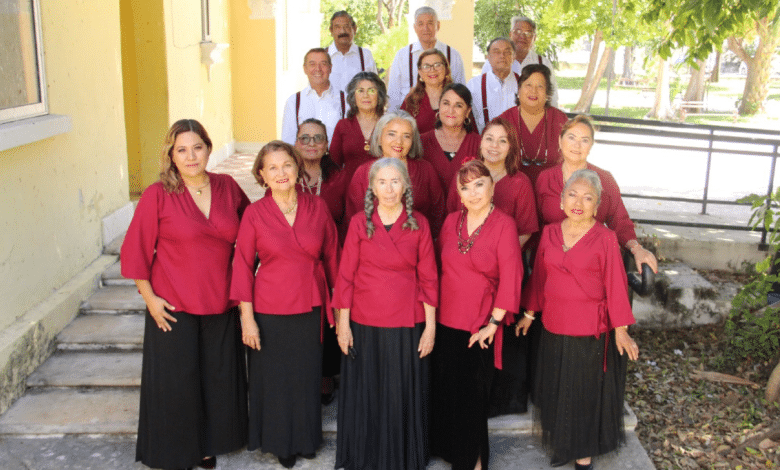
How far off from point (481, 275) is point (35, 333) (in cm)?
300

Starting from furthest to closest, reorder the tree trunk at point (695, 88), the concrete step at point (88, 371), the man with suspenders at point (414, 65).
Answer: the tree trunk at point (695, 88) < the man with suspenders at point (414, 65) < the concrete step at point (88, 371)

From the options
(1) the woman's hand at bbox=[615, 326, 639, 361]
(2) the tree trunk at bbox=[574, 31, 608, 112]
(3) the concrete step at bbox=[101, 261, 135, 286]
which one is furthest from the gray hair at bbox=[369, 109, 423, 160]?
(2) the tree trunk at bbox=[574, 31, 608, 112]

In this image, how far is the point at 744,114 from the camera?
24906 mm

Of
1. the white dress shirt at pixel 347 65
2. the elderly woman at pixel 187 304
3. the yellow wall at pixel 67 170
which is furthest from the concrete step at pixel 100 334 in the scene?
the white dress shirt at pixel 347 65

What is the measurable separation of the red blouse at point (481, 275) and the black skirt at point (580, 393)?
1.22ft

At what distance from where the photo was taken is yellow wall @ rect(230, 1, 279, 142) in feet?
36.7

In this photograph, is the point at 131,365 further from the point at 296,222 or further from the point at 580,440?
the point at 580,440

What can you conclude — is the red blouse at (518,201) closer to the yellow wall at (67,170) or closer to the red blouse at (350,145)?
the red blouse at (350,145)

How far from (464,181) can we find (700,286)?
3.49 meters

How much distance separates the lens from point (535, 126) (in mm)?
4836

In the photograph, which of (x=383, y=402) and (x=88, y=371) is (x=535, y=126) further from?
(x=88, y=371)

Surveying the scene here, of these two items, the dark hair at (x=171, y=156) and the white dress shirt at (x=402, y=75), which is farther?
the white dress shirt at (x=402, y=75)

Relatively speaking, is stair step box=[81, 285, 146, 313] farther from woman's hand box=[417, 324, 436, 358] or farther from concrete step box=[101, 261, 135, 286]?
woman's hand box=[417, 324, 436, 358]

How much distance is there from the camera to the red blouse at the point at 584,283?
146 inches
